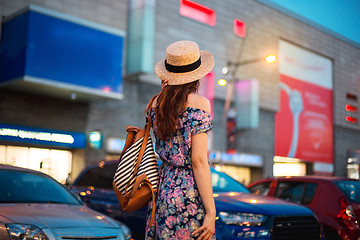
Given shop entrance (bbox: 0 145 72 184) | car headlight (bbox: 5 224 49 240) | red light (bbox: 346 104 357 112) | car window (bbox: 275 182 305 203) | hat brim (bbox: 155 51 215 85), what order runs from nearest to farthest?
hat brim (bbox: 155 51 215 85) → car headlight (bbox: 5 224 49 240) → car window (bbox: 275 182 305 203) → shop entrance (bbox: 0 145 72 184) → red light (bbox: 346 104 357 112)

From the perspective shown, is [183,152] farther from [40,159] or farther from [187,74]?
[40,159]

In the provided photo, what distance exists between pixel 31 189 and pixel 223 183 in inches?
117

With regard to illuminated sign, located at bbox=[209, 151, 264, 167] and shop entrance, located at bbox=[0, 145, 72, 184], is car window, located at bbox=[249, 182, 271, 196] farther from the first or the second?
illuminated sign, located at bbox=[209, 151, 264, 167]

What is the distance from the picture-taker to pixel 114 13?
69.3ft

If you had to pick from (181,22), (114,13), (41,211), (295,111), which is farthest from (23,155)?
(295,111)

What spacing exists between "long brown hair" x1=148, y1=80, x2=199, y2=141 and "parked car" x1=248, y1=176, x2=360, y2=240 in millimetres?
5046

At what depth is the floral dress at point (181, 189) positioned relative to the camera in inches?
98.7

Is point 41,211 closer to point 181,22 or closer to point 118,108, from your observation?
point 118,108

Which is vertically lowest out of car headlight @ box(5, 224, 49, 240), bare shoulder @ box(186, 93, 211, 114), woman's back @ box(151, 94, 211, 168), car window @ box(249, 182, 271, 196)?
car headlight @ box(5, 224, 49, 240)

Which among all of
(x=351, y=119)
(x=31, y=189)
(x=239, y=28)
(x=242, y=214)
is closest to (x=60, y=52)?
(x=31, y=189)

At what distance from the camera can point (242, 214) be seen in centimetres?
561

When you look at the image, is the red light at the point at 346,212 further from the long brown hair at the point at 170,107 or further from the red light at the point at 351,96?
the red light at the point at 351,96

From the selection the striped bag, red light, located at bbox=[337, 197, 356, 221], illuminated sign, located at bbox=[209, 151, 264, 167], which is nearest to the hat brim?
the striped bag

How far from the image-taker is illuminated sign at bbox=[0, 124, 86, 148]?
16750 mm
